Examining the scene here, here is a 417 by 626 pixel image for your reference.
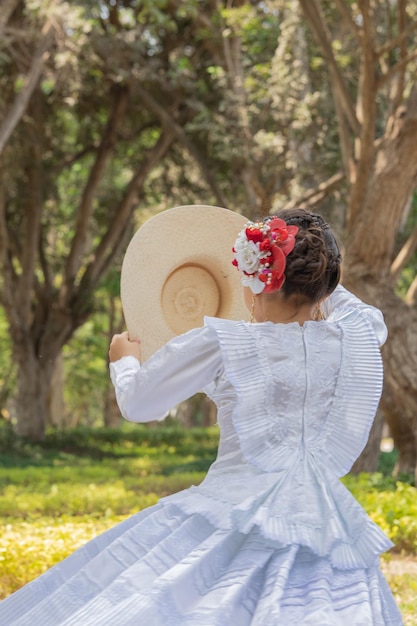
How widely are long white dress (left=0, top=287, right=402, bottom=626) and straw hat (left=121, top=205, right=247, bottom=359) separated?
14.7 inches

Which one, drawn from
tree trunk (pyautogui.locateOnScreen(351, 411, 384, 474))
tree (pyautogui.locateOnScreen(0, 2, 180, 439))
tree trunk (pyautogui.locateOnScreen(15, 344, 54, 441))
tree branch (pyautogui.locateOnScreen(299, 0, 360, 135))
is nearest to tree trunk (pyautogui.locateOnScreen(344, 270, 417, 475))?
tree trunk (pyautogui.locateOnScreen(351, 411, 384, 474))

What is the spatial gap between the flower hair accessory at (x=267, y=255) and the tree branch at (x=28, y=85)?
11.2 metres

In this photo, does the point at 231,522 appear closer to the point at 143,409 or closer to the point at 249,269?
the point at 143,409

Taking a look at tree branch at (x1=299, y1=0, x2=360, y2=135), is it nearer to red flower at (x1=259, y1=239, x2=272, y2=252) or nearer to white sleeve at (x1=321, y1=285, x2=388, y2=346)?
white sleeve at (x1=321, y1=285, x2=388, y2=346)

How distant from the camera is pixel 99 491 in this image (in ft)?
34.2

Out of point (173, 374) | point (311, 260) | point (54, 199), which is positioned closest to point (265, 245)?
point (311, 260)

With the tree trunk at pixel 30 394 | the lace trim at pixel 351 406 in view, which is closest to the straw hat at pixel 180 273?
the lace trim at pixel 351 406

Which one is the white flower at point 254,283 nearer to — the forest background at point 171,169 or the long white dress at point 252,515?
the long white dress at point 252,515

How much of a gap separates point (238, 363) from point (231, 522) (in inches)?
16.8

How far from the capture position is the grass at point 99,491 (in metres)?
5.83

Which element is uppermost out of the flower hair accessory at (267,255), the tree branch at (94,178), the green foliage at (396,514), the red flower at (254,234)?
Answer: the tree branch at (94,178)

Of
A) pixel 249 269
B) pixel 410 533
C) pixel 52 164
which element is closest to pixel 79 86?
pixel 52 164

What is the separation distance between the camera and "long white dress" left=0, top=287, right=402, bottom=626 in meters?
2.56

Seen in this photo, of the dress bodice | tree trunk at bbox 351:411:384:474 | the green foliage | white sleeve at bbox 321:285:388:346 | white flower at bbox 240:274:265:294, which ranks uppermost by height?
white flower at bbox 240:274:265:294
